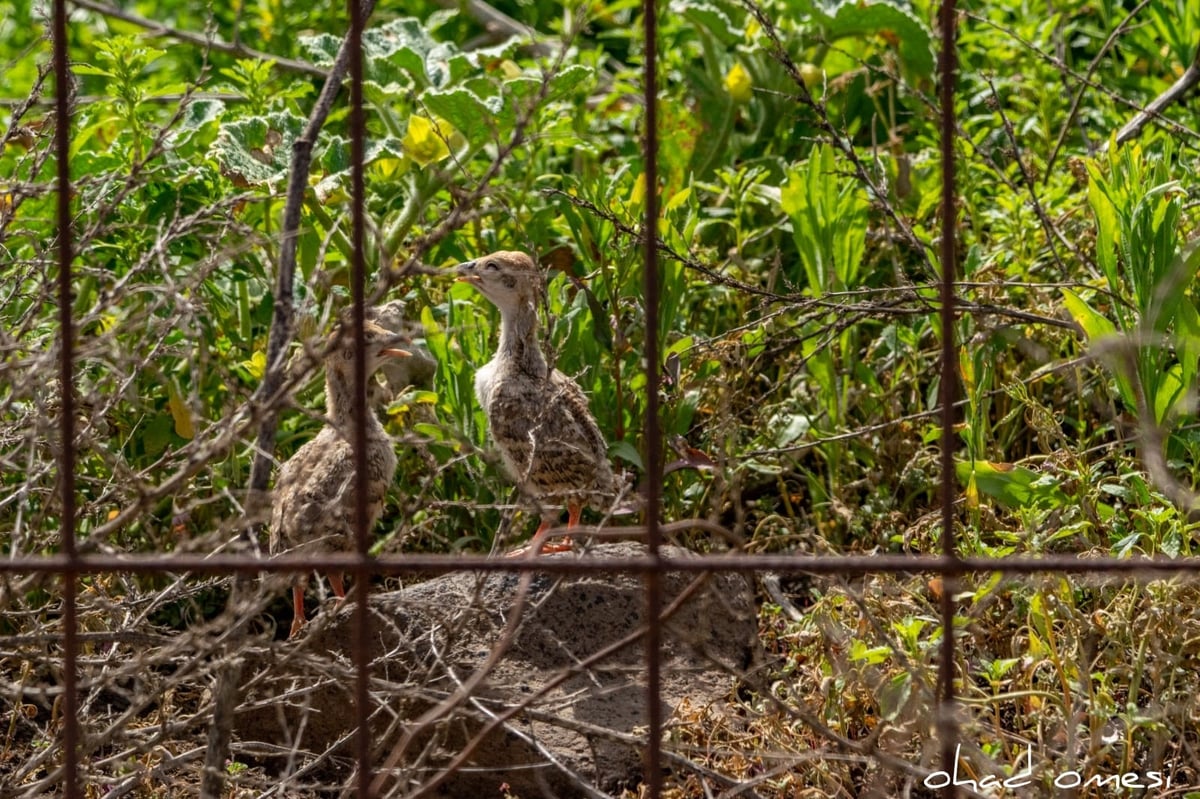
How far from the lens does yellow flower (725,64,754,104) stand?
657cm

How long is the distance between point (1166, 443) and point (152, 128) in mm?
3445

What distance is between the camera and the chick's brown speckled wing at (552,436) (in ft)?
16.2

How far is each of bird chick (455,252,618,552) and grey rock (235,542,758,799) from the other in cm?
26

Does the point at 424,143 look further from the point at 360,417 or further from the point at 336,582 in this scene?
the point at 360,417

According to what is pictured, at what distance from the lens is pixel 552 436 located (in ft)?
16.2

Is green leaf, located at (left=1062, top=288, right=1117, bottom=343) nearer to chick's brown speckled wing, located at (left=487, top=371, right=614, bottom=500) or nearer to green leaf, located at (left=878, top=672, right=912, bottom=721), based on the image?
green leaf, located at (left=878, top=672, right=912, bottom=721)

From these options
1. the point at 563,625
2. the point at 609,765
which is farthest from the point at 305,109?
the point at 609,765

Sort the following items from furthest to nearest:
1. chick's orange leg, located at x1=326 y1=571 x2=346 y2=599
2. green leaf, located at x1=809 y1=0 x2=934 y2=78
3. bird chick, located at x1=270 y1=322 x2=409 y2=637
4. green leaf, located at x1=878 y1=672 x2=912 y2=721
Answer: green leaf, located at x1=809 y1=0 x2=934 y2=78 < chick's orange leg, located at x1=326 y1=571 x2=346 y2=599 < bird chick, located at x1=270 y1=322 x2=409 y2=637 < green leaf, located at x1=878 y1=672 x2=912 y2=721

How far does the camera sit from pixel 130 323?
3129 millimetres

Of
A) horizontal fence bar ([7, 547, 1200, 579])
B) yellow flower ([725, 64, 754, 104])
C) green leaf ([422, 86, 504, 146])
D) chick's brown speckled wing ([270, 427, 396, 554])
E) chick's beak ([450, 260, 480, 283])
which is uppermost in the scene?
yellow flower ([725, 64, 754, 104])

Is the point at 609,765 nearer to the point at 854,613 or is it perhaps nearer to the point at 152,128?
the point at 854,613

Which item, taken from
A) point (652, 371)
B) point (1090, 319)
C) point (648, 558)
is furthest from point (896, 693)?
point (652, 371)

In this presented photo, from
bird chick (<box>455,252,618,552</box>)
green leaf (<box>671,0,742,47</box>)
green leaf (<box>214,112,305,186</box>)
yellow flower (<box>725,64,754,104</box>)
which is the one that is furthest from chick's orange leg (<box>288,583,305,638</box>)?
green leaf (<box>671,0,742,47</box>)

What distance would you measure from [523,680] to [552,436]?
2.66 ft
